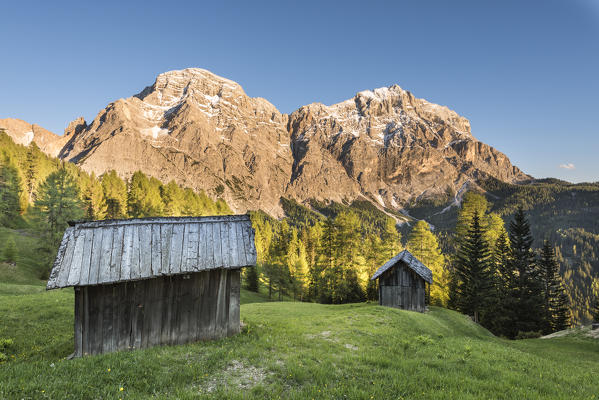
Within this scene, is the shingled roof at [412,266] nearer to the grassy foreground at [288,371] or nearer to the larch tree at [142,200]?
the grassy foreground at [288,371]

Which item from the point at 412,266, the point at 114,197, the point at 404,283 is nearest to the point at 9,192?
the point at 114,197

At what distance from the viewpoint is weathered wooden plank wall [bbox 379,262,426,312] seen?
30250 mm

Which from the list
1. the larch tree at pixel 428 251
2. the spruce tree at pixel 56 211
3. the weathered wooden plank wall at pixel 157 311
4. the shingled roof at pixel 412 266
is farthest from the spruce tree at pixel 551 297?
the spruce tree at pixel 56 211

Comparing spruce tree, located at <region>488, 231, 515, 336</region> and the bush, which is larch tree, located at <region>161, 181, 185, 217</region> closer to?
the bush

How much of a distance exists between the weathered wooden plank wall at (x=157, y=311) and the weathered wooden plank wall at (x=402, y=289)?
76.3ft

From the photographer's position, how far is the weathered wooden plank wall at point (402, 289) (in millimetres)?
30250

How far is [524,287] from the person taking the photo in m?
37.6

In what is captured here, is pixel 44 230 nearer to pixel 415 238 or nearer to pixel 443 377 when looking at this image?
pixel 443 377

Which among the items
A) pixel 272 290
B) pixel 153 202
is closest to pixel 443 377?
pixel 272 290

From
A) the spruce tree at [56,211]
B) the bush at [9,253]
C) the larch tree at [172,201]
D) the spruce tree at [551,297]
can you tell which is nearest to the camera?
the bush at [9,253]

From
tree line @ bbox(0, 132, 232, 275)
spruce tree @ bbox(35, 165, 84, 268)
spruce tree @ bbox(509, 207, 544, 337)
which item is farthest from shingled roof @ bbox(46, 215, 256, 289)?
spruce tree @ bbox(509, 207, 544, 337)

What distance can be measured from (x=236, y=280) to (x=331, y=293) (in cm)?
3478

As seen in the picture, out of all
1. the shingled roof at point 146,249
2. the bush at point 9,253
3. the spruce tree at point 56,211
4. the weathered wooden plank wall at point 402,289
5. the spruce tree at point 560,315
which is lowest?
the spruce tree at point 560,315

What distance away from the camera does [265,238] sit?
85812 mm
